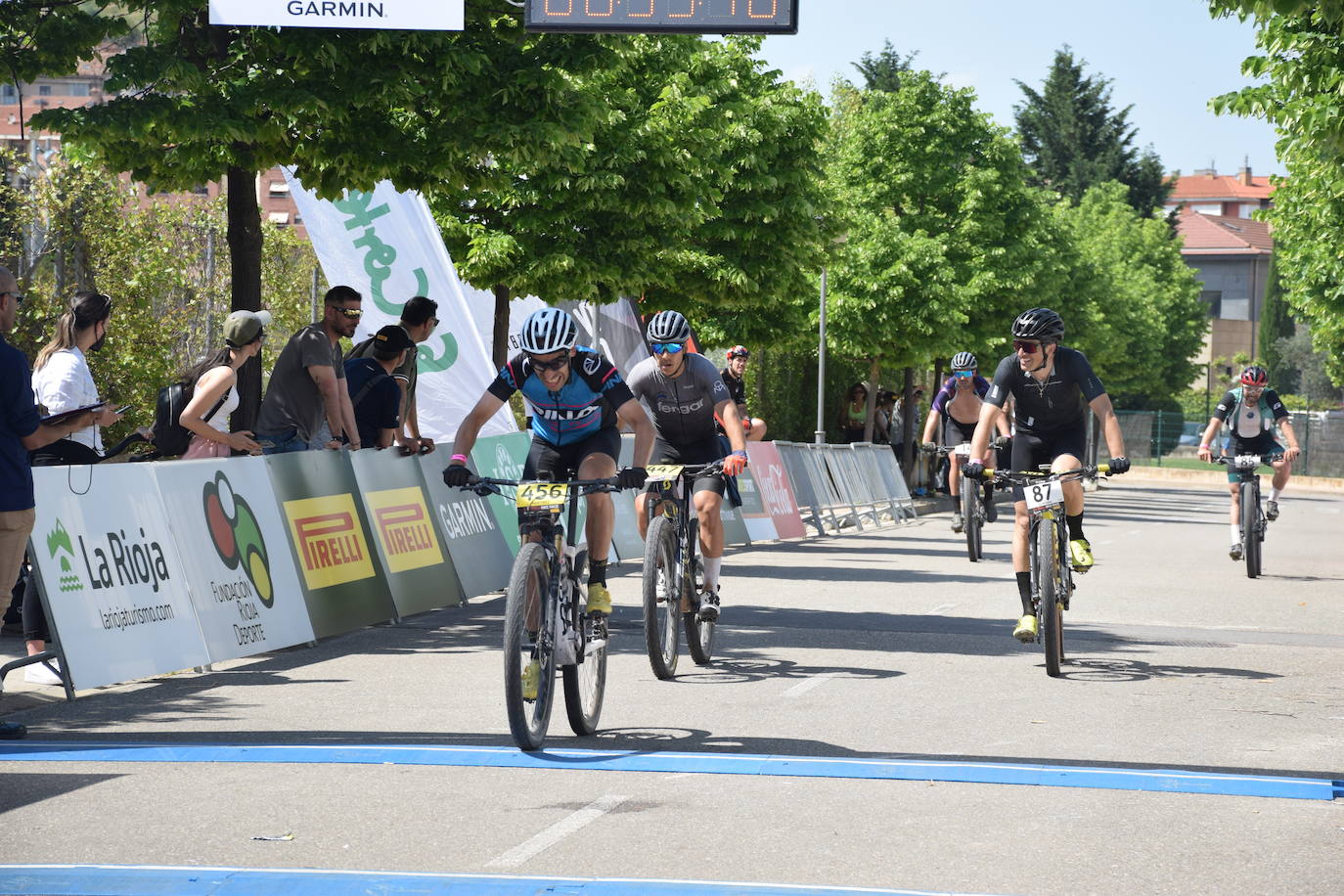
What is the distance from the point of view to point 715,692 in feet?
30.7

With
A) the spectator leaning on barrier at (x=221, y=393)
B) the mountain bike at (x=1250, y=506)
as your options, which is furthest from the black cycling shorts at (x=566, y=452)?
the mountain bike at (x=1250, y=506)

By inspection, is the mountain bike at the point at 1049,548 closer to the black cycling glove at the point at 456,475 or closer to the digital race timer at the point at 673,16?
the digital race timer at the point at 673,16

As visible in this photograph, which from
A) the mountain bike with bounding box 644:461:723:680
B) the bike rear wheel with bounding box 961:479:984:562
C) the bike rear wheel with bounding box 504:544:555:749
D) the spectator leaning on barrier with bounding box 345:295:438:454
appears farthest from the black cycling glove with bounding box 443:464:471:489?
the bike rear wheel with bounding box 961:479:984:562

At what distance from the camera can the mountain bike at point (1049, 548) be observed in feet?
32.8

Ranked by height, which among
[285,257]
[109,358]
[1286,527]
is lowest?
[1286,527]

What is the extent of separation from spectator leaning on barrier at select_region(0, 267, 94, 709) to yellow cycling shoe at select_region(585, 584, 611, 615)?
2441 millimetres

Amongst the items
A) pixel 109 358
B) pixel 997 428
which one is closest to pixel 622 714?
pixel 997 428

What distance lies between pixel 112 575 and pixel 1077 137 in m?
83.5

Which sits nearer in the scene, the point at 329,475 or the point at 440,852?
the point at 440,852

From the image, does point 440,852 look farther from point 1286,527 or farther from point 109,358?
point 1286,527

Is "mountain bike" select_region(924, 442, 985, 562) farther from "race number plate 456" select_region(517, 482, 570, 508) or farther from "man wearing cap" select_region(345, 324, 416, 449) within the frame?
"race number plate 456" select_region(517, 482, 570, 508)

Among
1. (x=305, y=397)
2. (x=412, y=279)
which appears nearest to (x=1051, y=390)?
(x=305, y=397)

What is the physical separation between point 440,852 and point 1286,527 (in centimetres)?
2935

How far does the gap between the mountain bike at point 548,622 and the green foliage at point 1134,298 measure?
53.2 m
